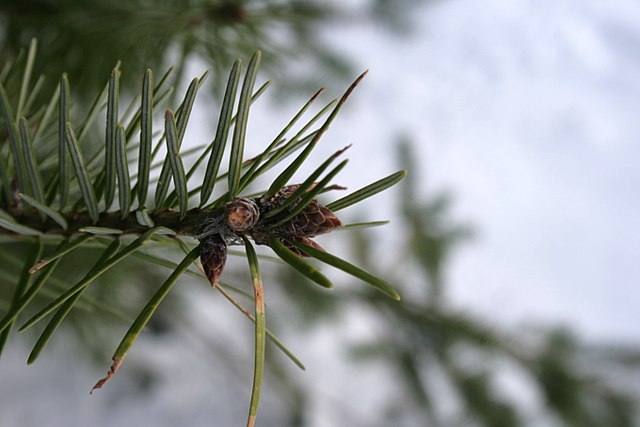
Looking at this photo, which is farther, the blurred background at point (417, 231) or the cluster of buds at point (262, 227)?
the blurred background at point (417, 231)

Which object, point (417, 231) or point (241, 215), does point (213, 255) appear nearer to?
point (241, 215)

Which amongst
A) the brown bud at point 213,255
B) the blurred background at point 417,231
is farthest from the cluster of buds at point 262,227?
the blurred background at point 417,231

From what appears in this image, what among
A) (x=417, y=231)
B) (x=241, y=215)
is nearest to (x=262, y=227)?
(x=241, y=215)

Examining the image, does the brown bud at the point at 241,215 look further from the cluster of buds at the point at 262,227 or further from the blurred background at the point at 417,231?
the blurred background at the point at 417,231

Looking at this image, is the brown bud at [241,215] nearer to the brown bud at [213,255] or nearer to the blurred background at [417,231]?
the brown bud at [213,255]

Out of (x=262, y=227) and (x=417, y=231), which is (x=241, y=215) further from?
(x=417, y=231)

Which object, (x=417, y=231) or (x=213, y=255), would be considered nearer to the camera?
(x=213, y=255)

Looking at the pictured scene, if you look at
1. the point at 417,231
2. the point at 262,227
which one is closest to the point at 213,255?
the point at 262,227

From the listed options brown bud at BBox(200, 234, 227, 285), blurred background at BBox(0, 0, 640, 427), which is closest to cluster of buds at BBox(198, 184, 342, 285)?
brown bud at BBox(200, 234, 227, 285)

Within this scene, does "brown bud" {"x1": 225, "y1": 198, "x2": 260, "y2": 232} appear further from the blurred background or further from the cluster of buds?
the blurred background

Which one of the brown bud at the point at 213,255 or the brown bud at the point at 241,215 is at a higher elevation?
the brown bud at the point at 241,215
